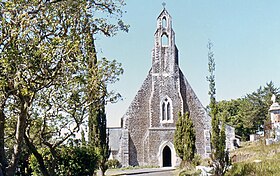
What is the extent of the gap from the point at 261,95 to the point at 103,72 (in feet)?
194

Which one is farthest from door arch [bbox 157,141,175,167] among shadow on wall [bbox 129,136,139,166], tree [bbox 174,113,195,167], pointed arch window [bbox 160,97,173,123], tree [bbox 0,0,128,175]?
tree [bbox 0,0,128,175]

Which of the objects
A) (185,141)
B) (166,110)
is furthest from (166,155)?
(185,141)

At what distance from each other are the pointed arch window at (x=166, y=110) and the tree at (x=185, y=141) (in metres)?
10.6

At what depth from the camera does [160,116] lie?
139ft

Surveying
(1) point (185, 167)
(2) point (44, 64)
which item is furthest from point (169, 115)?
(2) point (44, 64)

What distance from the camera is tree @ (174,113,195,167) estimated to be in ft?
91.8

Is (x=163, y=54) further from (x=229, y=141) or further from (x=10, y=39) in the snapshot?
(x=10, y=39)

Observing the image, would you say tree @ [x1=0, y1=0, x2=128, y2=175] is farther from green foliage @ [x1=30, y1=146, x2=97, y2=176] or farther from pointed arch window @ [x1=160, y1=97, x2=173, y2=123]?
pointed arch window @ [x1=160, y1=97, x2=173, y2=123]

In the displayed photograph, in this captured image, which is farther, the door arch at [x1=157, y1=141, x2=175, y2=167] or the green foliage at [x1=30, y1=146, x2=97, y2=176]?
the door arch at [x1=157, y1=141, x2=175, y2=167]

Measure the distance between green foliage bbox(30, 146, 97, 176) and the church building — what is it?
22576mm

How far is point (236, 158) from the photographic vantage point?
25.5 metres

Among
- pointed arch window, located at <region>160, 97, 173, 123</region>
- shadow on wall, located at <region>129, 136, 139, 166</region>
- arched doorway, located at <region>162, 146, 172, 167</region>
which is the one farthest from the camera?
pointed arch window, located at <region>160, 97, 173, 123</region>

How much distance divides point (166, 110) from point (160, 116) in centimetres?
95

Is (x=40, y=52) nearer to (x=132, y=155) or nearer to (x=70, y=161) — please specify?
(x=70, y=161)
